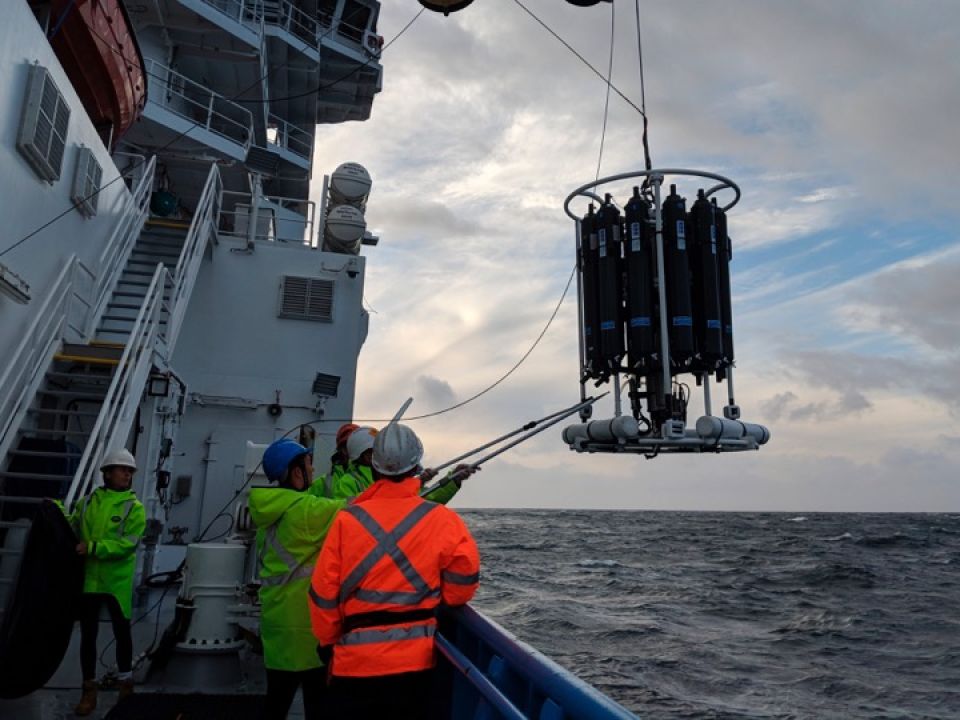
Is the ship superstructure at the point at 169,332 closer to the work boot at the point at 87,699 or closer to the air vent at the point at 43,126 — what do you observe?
the air vent at the point at 43,126

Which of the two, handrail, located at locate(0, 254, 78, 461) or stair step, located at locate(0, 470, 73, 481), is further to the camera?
handrail, located at locate(0, 254, 78, 461)

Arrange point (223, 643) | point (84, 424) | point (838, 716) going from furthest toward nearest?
point (838, 716)
point (84, 424)
point (223, 643)

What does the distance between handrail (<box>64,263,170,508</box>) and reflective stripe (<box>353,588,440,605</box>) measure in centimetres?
364

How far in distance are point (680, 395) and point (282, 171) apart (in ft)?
47.7

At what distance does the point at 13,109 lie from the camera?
6195 mm

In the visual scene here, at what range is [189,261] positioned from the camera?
10.0 metres

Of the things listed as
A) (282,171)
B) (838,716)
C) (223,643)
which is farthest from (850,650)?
(282,171)

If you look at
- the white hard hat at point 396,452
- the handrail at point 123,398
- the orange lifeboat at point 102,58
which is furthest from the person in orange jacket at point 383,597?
the orange lifeboat at point 102,58

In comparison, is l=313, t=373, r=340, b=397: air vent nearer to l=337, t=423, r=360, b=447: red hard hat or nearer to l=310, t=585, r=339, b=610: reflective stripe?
l=337, t=423, r=360, b=447: red hard hat

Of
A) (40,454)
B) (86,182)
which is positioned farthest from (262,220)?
(40,454)

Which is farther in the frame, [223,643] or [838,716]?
[838,716]

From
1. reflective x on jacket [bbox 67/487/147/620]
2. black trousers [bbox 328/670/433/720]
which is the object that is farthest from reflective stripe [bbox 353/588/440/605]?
reflective x on jacket [bbox 67/487/147/620]

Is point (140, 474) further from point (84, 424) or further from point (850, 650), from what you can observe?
point (850, 650)

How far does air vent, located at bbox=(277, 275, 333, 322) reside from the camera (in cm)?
1173
